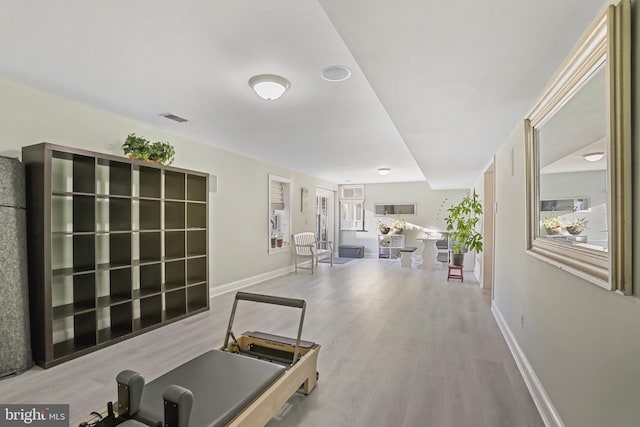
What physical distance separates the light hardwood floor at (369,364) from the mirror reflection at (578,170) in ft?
3.85

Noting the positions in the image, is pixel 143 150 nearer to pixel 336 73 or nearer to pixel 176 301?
pixel 176 301

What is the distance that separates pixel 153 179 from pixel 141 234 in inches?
26.9

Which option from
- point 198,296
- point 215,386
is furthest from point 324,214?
point 215,386

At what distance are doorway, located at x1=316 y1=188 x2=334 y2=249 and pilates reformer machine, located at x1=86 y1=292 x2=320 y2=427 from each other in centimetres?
682

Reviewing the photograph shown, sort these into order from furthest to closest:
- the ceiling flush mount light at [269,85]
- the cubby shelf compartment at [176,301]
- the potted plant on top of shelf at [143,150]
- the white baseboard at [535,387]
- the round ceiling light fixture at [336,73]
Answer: the cubby shelf compartment at [176,301] → the potted plant on top of shelf at [143,150] → the ceiling flush mount light at [269,85] → the round ceiling light fixture at [336,73] → the white baseboard at [535,387]

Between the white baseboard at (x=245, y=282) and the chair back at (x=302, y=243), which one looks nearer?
the white baseboard at (x=245, y=282)

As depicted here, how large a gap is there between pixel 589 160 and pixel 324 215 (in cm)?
819

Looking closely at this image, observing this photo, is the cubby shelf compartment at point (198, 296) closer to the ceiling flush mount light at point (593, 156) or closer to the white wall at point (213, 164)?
the white wall at point (213, 164)

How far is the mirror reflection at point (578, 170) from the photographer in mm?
1308

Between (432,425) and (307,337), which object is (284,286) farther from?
(432,425)

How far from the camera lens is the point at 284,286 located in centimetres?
556

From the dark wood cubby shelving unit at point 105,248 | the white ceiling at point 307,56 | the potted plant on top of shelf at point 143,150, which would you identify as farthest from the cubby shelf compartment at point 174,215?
the white ceiling at point 307,56

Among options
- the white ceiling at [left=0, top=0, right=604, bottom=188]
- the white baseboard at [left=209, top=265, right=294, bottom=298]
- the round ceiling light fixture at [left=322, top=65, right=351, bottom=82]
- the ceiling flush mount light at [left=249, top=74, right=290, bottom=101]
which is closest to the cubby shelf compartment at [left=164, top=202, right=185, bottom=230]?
the white ceiling at [left=0, top=0, right=604, bottom=188]

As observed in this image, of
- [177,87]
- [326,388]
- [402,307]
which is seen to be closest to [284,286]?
[402,307]
